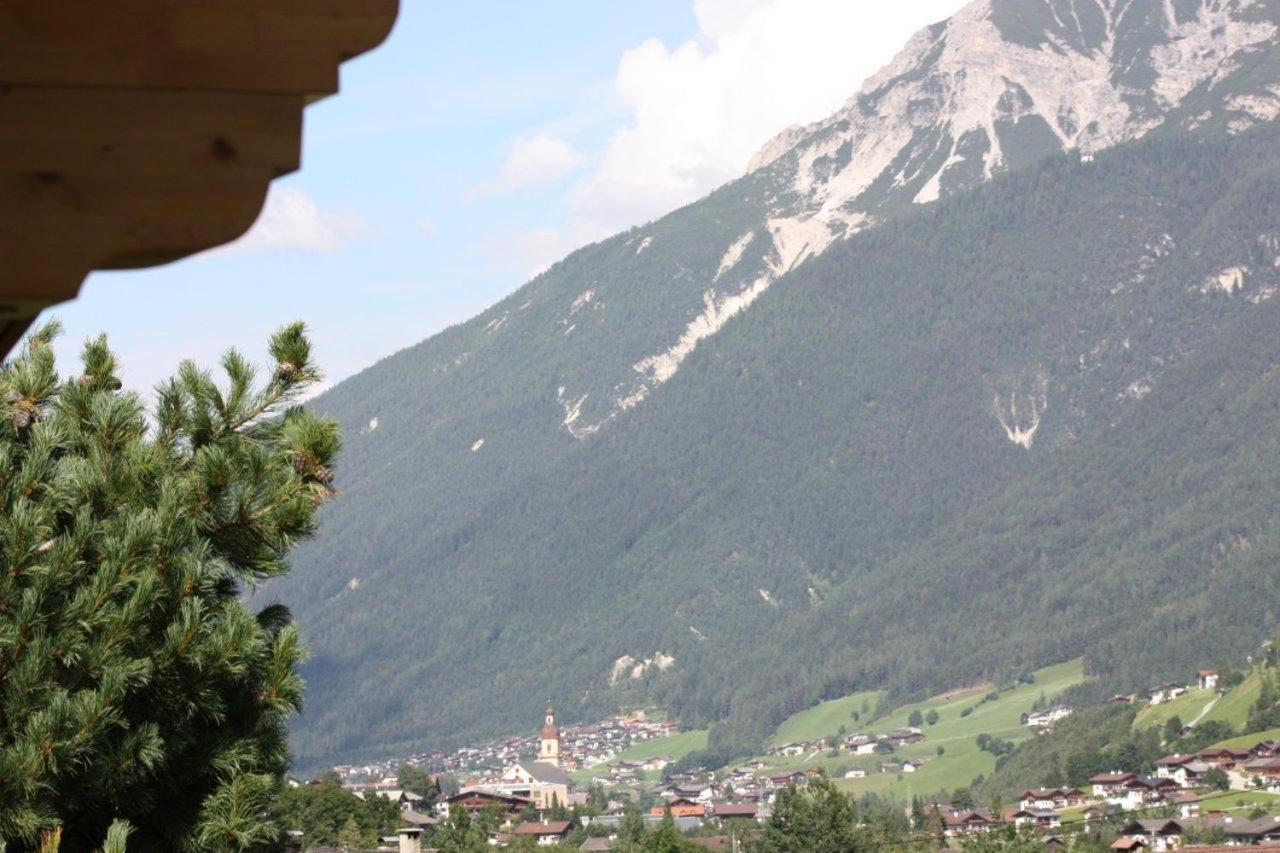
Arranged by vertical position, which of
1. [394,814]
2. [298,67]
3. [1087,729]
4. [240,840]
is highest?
[298,67]

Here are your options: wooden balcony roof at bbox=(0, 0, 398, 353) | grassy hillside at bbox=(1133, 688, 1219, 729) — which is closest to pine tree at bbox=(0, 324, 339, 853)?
wooden balcony roof at bbox=(0, 0, 398, 353)

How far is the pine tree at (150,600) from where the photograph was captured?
10.1 meters

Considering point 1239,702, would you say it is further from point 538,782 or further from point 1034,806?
point 538,782

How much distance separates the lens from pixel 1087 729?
167375 mm

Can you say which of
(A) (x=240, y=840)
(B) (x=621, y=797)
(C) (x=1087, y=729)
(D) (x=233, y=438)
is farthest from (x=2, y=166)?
(B) (x=621, y=797)

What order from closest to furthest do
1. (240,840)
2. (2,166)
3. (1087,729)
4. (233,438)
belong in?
(2,166) → (240,840) → (233,438) → (1087,729)

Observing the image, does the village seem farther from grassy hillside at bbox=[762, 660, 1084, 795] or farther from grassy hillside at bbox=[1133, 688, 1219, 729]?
grassy hillside at bbox=[762, 660, 1084, 795]

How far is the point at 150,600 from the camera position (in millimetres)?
10344

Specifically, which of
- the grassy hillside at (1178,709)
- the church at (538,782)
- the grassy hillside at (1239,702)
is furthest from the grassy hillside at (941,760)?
the church at (538,782)

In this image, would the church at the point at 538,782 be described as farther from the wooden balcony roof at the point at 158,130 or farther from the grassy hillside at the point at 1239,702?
the wooden balcony roof at the point at 158,130

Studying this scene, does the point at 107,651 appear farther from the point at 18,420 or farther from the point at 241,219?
the point at 241,219

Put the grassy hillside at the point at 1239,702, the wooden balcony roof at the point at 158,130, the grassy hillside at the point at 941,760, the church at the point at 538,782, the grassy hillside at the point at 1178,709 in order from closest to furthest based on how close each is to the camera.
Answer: the wooden balcony roof at the point at 158,130 → the grassy hillside at the point at 1239,702 → the grassy hillside at the point at 1178,709 → the grassy hillside at the point at 941,760 → the church at the point at 538,782

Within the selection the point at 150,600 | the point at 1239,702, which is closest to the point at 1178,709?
the point at 1239,702

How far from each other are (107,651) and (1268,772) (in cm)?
12195
